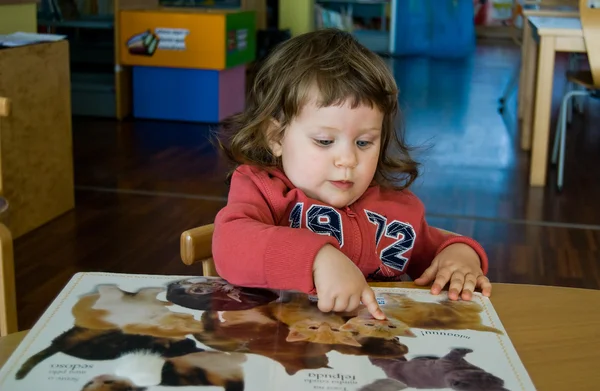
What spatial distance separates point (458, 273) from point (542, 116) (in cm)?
282

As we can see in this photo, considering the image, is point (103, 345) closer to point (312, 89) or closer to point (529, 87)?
point (312, 89)

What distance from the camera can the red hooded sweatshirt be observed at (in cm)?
92

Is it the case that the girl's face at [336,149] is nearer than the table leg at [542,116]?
Yes

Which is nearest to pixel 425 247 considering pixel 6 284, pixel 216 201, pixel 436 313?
pixel 436 313

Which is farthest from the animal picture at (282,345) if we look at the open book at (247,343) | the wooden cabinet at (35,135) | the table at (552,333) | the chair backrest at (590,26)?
the chair backrest at (590,26)

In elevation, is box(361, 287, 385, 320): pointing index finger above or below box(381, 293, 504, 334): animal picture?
above

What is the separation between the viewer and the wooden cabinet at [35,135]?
2650mm

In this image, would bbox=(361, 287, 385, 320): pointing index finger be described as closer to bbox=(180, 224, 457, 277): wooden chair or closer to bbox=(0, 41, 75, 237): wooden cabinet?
bbox=(180, 224, 457, 277): wooden chair

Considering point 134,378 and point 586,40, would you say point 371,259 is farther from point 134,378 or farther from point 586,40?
point 586,40

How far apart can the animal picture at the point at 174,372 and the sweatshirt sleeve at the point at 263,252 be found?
8.0 inches

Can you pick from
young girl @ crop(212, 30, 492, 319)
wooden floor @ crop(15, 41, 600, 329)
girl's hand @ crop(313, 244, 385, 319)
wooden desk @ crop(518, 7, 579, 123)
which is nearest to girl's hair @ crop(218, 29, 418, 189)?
young girl @ crop(212, 30, 492, 319)

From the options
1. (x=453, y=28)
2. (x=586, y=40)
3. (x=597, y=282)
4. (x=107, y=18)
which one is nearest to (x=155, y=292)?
(x=597, y=282)

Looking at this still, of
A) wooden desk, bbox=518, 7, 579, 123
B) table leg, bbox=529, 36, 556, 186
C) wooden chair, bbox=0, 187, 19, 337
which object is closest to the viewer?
wooden chair, bbox=0, 187, 19, 337

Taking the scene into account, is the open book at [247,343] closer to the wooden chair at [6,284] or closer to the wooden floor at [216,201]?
the wooden chair at [6,284]
